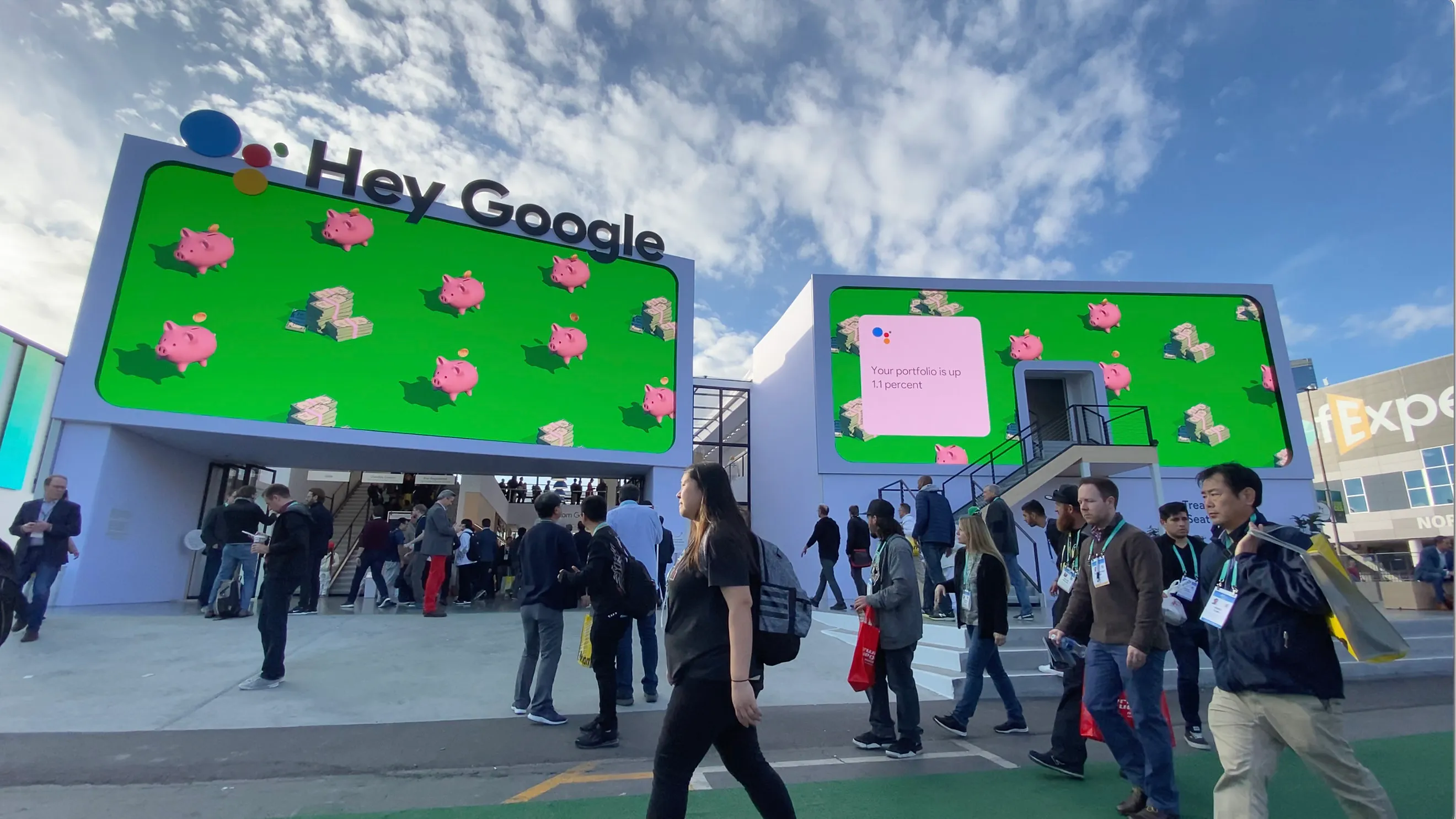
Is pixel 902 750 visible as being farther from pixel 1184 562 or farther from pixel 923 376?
pixel 923 376

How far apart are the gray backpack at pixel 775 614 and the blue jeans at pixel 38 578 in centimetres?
859

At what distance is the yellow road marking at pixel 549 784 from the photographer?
3.70 meters

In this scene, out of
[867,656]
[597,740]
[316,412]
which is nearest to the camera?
[867,656]

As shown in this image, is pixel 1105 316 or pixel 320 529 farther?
pixel 1105 316

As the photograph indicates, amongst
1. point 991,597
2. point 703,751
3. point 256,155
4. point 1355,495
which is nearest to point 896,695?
point 991,597

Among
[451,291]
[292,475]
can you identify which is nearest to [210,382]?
[451,291]

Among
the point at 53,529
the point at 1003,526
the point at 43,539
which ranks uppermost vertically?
the point at 1003,526

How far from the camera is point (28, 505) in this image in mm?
7328

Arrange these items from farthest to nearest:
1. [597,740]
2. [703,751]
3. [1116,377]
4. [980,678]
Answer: [1116,377] < [980,678] < [597,740] < [703,751]

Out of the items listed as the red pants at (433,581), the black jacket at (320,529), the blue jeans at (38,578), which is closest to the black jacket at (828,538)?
the red pants at (433,581)

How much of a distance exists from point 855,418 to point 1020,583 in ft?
22.7

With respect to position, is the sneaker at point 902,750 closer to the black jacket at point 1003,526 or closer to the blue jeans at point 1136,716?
the blue jeans at point 1136,716

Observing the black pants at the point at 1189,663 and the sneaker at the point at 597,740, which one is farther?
the black pants at the point at 1189,663

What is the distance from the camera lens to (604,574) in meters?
4.84
